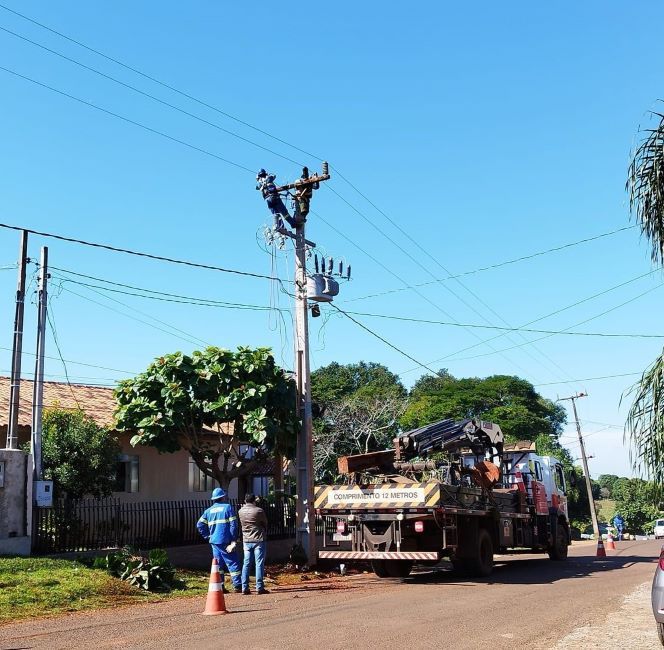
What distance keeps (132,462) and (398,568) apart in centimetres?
857

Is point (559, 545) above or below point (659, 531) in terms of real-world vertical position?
above

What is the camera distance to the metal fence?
14867 mm

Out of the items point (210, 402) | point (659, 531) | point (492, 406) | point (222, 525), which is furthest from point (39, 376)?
point (492, 406)

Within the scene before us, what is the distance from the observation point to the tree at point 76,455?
16562mm

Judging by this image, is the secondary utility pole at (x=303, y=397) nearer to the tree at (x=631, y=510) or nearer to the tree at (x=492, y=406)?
the tree at (x=492, y=406)

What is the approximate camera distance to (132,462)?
21203 millimetres

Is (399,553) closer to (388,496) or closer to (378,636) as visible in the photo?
(388,496)

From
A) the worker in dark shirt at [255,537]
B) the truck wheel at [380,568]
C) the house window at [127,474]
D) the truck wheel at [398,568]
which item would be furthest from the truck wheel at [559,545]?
the house window at [127,474]

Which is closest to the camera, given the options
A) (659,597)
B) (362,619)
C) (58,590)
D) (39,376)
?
(659,597)

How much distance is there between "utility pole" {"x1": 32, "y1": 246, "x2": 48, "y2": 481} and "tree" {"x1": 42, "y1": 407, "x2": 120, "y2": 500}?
4.17 feet

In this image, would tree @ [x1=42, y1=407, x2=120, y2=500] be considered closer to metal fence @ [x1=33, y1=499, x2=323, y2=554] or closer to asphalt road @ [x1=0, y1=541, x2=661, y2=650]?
metal fence @ [x1=33, y1=499, x2=323, y2=554]

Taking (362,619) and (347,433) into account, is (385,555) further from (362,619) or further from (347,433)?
(347,433)

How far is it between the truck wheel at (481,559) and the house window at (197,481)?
997 cm

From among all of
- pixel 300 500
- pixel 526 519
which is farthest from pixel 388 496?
pixel 526 519
